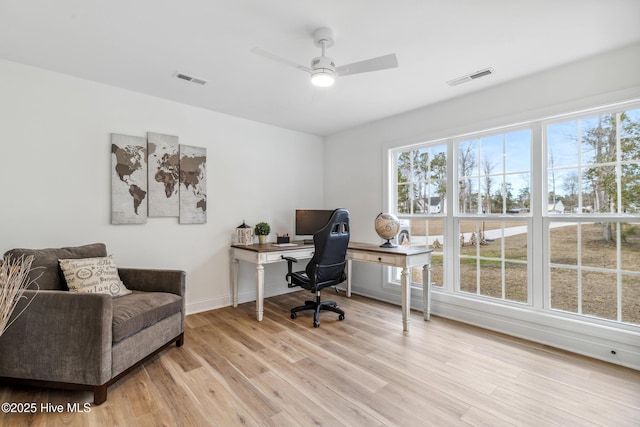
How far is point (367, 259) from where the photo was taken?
3.55 m

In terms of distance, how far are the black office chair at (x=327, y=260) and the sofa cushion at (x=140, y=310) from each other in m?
1.24

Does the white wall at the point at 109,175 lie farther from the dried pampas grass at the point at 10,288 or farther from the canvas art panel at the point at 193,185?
the dried pampas grass at the point at 10,288

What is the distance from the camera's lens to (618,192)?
2.55 metres

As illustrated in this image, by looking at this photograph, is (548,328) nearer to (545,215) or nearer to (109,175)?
(545,215)

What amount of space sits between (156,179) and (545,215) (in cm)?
405

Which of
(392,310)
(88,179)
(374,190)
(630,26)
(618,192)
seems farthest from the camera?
(374,190)

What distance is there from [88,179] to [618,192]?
4855 millimetres

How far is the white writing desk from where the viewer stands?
3.18 metres

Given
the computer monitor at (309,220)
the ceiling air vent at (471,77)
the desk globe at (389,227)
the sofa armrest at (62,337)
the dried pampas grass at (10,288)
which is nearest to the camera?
the dried pampas grass at (10,288)

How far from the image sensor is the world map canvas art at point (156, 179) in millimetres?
3160

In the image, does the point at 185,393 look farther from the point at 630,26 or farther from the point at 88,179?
the point at 630,26

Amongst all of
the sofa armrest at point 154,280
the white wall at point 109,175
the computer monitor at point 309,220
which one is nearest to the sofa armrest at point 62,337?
the sofa armrest at point 154,280

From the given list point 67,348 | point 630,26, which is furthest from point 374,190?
point 67,348

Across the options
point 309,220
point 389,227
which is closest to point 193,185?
point 309,220
